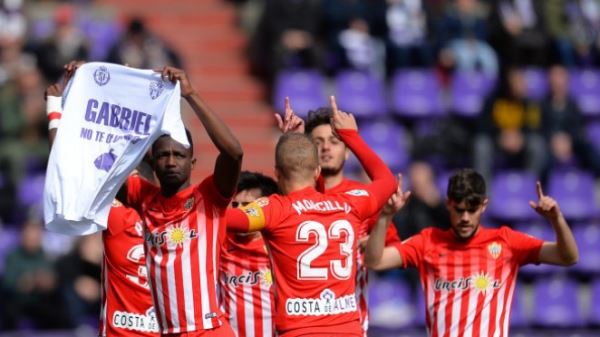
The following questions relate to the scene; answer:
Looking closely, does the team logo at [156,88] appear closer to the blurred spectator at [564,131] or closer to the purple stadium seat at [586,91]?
the blurred spectator at [564,131]

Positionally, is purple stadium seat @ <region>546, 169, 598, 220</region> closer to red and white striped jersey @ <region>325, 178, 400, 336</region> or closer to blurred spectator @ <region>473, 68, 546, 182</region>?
blurred spectator @ <region>473, 68, 546, 182</region>

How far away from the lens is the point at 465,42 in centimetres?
1847

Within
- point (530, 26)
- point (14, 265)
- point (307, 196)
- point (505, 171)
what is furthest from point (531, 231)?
point (307, 196)

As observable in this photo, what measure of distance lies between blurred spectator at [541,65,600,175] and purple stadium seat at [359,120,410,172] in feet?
5.86

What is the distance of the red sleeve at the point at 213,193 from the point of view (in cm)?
812

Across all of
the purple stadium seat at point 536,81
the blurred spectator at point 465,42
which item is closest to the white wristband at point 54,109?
the blurred spectator at point 465,42

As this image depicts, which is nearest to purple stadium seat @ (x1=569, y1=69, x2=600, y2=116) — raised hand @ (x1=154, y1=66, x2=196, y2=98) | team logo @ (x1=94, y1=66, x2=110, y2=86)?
team logo @ (x1=94, y1=66, x2=110, y2=86)

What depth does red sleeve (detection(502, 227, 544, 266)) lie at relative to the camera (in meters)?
9.27

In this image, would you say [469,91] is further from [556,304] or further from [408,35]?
[556,304]

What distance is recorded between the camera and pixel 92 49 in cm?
1816

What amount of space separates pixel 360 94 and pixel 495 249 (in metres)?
8.33

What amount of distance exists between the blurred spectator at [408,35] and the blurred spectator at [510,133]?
3.88 feet

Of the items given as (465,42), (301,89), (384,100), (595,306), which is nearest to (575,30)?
(465,42)

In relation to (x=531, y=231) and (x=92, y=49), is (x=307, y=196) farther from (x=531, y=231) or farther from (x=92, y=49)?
(x=92, y=49)
